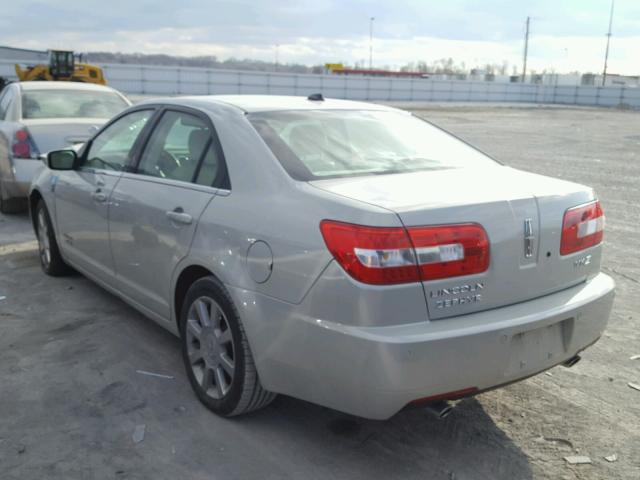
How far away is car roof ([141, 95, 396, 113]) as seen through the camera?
3723 millimetres

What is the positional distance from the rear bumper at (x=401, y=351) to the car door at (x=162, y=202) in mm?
679

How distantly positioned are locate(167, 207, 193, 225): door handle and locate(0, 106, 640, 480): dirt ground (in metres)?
0.97

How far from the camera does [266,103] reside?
3859mm

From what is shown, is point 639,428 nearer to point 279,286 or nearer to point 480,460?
point 480,460

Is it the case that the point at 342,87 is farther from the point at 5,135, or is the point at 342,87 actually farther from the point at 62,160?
the point at 62,160

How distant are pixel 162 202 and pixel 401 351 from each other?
179cm

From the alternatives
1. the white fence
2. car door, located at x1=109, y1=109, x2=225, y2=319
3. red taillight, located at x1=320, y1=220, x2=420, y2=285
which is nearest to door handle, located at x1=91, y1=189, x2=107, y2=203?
car door, located at x1=109, y1=109, x2=225, y2=319

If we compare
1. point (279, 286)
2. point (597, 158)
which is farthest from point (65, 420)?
point (597, 158)

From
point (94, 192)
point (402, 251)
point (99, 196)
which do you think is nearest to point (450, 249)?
point (402, 251)

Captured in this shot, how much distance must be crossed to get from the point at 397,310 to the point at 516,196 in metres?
0.81

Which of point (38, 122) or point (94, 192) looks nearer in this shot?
point (94, 192)

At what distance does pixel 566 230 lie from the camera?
3035 millimetres

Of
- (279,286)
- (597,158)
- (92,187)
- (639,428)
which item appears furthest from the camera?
(597,158)

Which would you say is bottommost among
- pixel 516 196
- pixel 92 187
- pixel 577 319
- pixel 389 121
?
pixel 577 319
